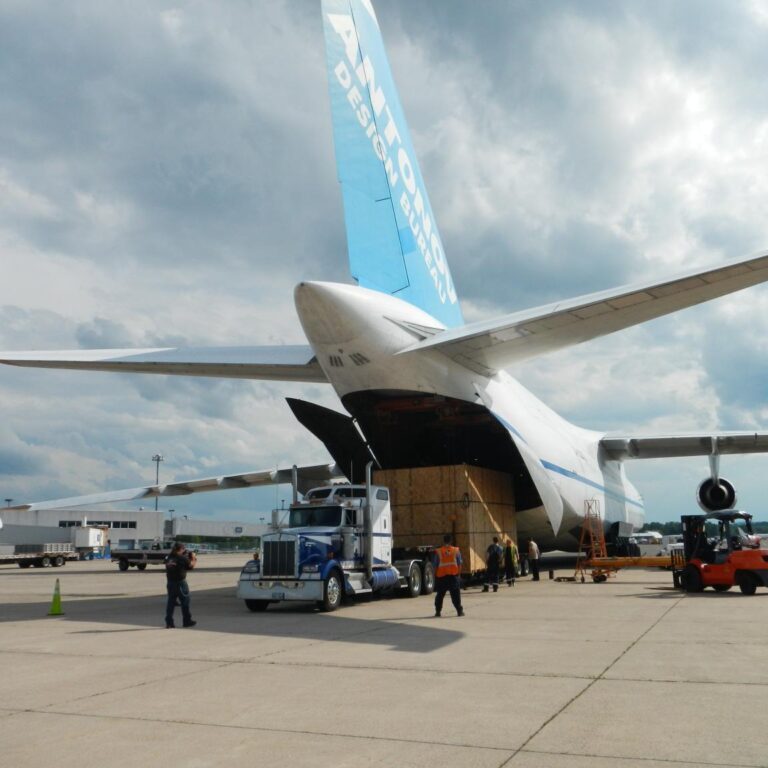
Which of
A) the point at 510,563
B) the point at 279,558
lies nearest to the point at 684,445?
the point at 510,563

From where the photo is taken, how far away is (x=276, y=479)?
31203 mm

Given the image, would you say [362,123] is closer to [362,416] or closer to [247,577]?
[362,416]

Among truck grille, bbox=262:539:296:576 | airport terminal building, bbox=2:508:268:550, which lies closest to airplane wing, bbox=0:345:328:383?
truck grille, bbox=262:539:296:576

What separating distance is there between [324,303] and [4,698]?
891 centimetres

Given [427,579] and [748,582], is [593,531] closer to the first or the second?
[748,582]

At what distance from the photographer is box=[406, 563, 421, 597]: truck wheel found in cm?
1599

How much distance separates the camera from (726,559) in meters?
15.7

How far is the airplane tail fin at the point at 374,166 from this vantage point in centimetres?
1562

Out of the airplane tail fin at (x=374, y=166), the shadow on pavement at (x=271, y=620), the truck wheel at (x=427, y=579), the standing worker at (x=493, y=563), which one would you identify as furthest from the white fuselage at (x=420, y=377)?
the shadow on pavement at (x=271, y=620)

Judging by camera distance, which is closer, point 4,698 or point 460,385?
point 4,698

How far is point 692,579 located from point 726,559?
2.68 ft

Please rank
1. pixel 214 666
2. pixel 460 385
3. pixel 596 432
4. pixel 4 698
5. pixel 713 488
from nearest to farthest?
1. pixel 4 698
2. pixel 214 666
3. pixel 460 385
4. pixel 713 488
5. pixel 596 432

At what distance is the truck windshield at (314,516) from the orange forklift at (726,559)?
758cm

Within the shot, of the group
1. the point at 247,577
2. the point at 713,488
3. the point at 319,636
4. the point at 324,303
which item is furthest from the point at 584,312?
the point at 713,488
